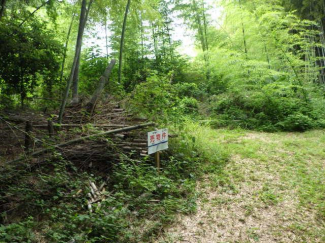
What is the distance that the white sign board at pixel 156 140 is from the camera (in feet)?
11.3

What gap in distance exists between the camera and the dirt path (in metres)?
2.60

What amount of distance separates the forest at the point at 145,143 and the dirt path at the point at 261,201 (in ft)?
0.07

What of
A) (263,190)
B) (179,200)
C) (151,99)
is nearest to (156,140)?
(179,200)

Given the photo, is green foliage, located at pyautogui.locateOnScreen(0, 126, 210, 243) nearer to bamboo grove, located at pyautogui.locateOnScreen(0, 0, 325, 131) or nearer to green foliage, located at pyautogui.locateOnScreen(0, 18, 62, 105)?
bamboo grove, located at pyautogui.locateOnScreen(0, 0, 325, 131)

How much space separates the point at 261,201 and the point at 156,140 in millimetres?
1792

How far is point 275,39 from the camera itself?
741 cm

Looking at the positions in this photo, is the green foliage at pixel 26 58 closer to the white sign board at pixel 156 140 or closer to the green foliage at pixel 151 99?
the green foliage at pixel 151 99

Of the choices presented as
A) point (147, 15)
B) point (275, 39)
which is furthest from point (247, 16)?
point (147, 15)

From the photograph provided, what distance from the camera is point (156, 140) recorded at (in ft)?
11.6

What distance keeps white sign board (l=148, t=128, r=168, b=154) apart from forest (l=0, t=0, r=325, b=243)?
1.16 feet

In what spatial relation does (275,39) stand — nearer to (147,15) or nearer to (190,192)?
(147,15)

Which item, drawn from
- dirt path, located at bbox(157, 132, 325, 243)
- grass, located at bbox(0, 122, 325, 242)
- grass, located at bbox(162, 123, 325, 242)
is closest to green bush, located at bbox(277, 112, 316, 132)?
grass, located at bbox(162, 123, 325, 242)

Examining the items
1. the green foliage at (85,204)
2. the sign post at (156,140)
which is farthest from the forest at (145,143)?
the sign post at (156,140)

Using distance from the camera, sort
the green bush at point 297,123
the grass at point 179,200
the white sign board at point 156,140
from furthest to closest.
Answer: the green bush at point 297,123 → the white sign board at point 156,140 → the grass at point 179,200
